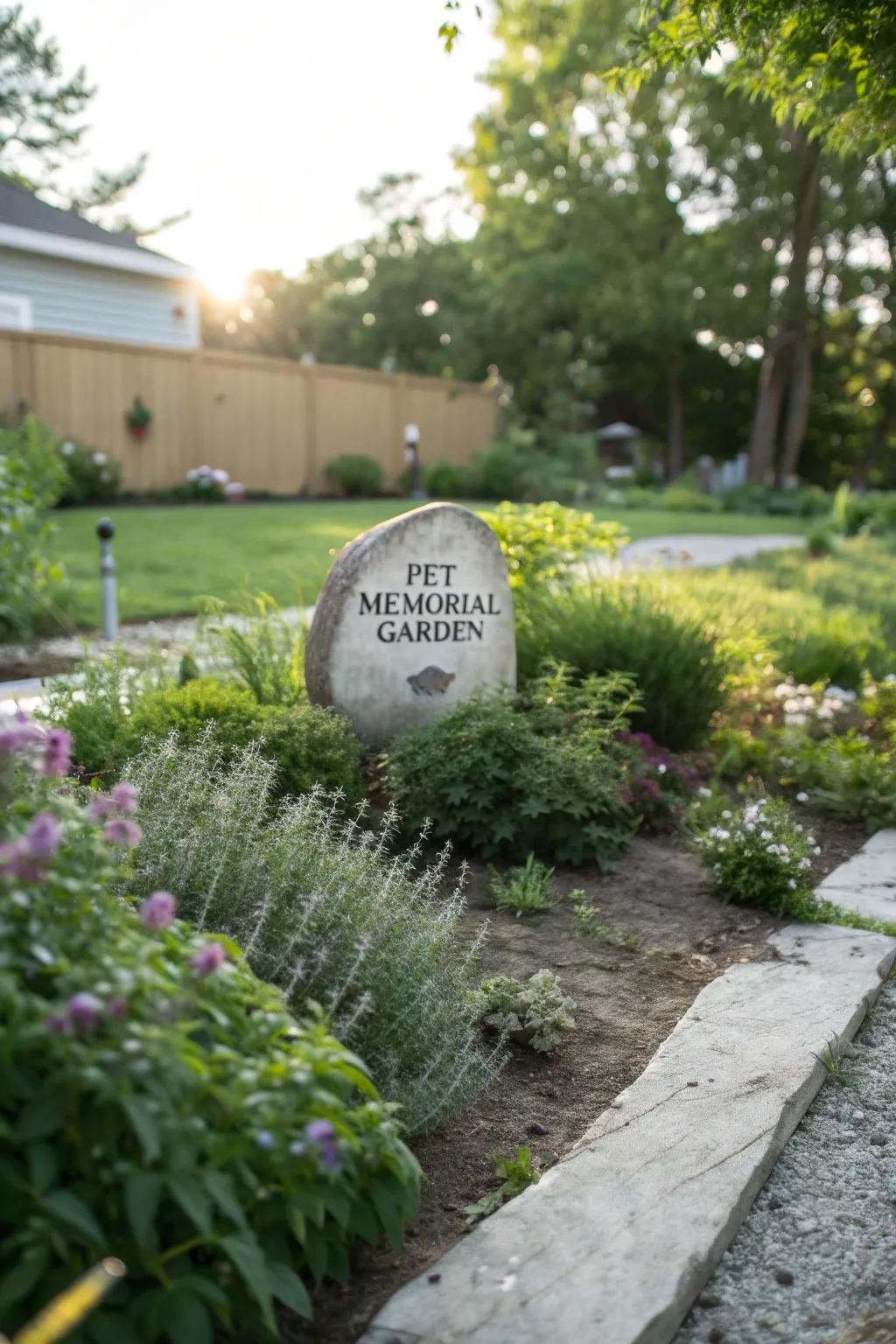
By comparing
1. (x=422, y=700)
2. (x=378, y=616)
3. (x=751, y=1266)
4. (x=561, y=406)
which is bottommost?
(x=751, y=1266)

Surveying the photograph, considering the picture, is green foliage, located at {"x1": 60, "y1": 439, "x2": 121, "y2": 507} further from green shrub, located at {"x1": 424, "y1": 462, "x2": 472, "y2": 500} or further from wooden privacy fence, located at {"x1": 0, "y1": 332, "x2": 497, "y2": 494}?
green shrub, located at {"x1": 424, "y1": 462, "x2": 472, "y2": 500}

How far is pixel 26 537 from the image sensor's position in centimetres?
705

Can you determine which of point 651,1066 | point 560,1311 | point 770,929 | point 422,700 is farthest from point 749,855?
point 560,1311

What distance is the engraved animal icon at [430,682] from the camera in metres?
5.27

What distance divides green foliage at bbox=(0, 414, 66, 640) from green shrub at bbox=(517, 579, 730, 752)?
2952mm

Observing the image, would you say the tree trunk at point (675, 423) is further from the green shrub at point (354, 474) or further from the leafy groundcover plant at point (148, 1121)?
the leafy groundcover plant at point (148, 1121)

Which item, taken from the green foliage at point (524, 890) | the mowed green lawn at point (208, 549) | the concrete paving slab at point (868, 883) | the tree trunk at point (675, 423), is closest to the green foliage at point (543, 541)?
the mowed green lawn at point (208, 549)

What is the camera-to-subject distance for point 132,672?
17.2 ft

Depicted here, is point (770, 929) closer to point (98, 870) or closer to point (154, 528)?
point (98, 870)

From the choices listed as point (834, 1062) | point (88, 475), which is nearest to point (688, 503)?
point (88, 475)

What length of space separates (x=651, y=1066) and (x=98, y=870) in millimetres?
1603

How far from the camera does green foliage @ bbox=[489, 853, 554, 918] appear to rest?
13.1 ft

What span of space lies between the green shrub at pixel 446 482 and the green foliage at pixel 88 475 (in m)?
5.92

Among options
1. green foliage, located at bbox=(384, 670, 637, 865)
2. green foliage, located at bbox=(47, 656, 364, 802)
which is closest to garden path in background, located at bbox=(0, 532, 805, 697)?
green foliage, located at bbox=(47, 656, 364, 802)
